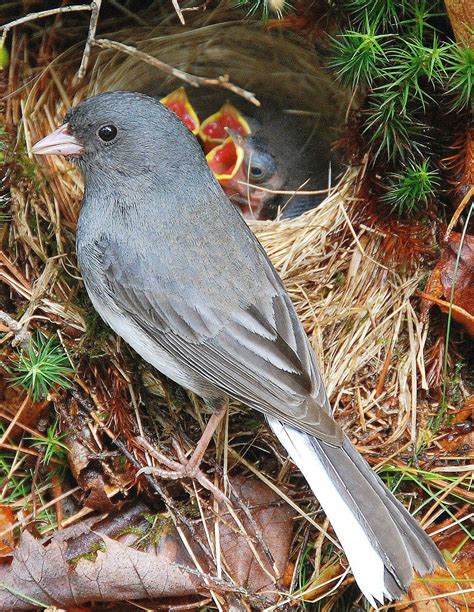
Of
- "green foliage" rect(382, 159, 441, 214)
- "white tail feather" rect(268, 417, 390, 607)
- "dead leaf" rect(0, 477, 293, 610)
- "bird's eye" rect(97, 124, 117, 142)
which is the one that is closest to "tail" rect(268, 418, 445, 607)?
"white tail feather" rect(268, 417, 390, 607)

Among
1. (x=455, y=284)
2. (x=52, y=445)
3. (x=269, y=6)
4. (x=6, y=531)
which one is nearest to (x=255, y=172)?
(x=269, y=6)

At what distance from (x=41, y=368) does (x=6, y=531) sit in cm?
66

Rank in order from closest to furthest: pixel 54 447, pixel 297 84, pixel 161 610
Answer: pixel 161 610, pixel 54 447, pixel 297 84

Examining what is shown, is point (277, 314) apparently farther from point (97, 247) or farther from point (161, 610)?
point (161, 610)

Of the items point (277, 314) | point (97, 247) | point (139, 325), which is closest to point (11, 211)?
point (97, 247)

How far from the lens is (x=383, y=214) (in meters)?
3.75

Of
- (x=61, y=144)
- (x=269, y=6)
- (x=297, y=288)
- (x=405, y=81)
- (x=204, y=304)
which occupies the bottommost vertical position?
(x=297, y=288)

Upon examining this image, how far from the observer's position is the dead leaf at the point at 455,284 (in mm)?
3553

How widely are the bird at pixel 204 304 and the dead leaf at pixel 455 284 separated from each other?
25.4 inches

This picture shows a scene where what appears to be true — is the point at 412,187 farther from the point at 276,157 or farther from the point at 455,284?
the point at 276,157

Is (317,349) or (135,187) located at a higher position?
(135,187)

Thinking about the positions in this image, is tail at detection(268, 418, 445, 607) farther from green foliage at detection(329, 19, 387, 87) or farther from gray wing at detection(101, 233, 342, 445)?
green foliage at detection(329, 19, 387, 87)

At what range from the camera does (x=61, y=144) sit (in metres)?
3.46

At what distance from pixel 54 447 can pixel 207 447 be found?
24.8 inches
